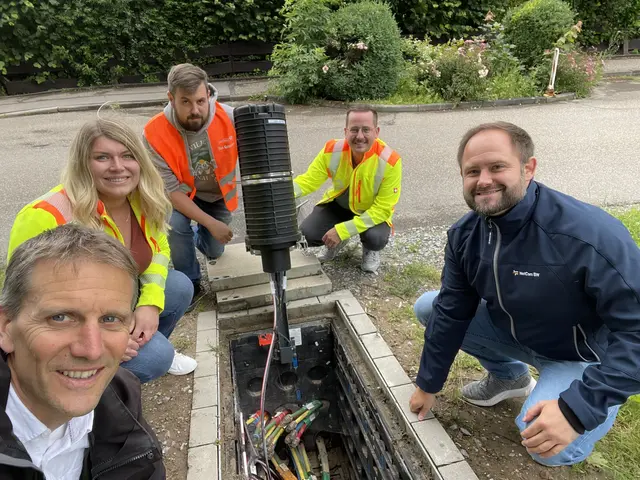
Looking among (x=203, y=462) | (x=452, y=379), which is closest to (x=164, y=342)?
(x=203, y=462)

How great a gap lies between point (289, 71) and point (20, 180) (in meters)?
6.00

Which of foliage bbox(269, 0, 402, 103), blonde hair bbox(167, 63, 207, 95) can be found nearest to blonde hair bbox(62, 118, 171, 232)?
blonde hair bbox(167, 63, 207, 95)

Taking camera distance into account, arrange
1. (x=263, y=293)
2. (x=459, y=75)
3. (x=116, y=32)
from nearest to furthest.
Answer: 1. (x=263, y=293)
2. (x=459, y=75)
3. (x=116, y=32)

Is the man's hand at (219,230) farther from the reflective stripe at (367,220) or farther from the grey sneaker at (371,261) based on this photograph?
the grey sneaker at (371,261)

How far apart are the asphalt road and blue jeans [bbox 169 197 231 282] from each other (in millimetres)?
986

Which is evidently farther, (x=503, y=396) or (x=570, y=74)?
(x=570, y=74)

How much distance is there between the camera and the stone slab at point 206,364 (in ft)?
9.47

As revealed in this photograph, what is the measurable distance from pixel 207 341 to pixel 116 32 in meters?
12.5

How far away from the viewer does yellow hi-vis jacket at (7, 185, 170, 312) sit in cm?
202

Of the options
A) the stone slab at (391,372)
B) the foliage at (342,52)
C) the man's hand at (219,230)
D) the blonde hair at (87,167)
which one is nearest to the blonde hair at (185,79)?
the blonde hair at (87,167)

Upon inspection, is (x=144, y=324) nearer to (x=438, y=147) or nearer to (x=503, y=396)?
(x=503, y=396)

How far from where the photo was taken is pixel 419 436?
2.35 m

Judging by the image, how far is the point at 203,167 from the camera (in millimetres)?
3449

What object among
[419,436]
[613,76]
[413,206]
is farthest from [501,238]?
[613,76]
